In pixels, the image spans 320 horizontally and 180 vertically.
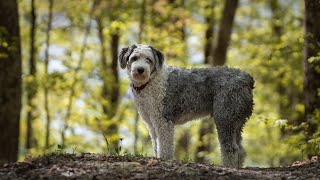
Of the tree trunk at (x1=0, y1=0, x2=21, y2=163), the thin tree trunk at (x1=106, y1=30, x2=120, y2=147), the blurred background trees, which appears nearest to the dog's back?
the blurred background trees

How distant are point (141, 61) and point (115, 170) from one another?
2037 millimetres

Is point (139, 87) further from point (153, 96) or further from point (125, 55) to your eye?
point (125, 55)

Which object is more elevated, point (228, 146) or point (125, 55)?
point (125, 55)

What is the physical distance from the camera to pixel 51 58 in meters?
20.4

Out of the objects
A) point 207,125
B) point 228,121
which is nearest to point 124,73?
point 207,125

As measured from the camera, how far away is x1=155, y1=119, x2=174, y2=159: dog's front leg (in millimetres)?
7883

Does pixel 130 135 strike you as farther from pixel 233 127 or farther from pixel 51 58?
pixel 233 127

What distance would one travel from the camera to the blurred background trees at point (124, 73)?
1226 centimetres

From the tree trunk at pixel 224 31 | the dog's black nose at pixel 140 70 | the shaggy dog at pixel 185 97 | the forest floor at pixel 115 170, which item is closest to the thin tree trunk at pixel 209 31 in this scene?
the tree trunk at pixel 224 31

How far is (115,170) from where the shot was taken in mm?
6270

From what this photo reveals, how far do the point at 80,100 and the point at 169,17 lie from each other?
5.83 m

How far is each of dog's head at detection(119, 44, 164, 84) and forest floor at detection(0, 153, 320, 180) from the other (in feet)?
4.10

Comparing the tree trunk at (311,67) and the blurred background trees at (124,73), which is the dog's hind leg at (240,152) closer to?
the blurred background trees at (124,73)

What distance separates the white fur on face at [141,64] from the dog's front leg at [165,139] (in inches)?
27.6
